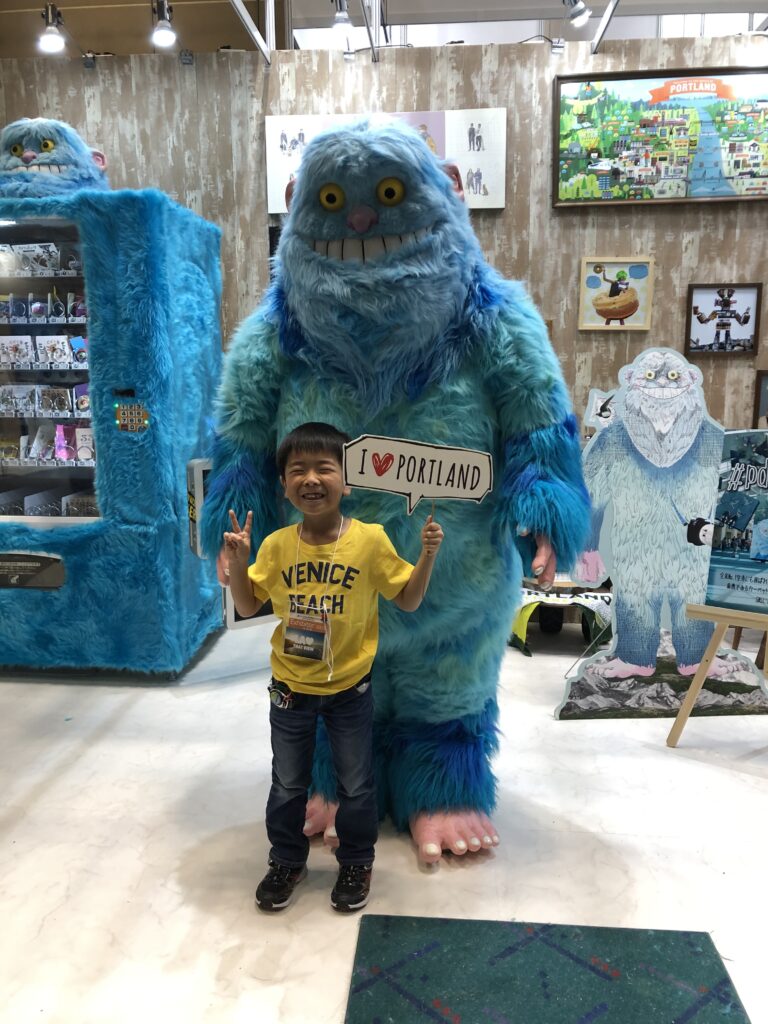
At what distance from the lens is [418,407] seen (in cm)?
170

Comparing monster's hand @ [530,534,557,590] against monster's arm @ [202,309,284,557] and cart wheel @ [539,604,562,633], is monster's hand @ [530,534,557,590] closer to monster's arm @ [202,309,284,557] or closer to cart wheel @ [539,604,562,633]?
monster's arm @ [202,309,284,557]

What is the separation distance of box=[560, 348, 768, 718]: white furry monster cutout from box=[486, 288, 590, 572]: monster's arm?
85 cm

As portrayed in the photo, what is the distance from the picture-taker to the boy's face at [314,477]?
150 cm

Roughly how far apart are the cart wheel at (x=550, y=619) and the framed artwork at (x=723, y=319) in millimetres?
1394

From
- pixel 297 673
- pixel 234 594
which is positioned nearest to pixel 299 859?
pixel 297 673

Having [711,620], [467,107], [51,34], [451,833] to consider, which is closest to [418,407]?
[451,833]

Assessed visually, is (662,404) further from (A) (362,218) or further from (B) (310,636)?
(B) (310,636)

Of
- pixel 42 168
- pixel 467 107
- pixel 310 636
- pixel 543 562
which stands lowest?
pixel 310 636

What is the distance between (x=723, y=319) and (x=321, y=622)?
288 centimetres

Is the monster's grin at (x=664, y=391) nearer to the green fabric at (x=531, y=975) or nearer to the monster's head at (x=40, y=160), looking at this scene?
the green fabric at (x=531, y=975)

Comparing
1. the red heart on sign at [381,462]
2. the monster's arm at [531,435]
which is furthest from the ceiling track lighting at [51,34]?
the red heart on sign at [381,462]

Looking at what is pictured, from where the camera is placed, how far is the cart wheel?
347 centimetres

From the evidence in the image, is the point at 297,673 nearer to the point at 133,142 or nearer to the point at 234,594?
the point at 234,594

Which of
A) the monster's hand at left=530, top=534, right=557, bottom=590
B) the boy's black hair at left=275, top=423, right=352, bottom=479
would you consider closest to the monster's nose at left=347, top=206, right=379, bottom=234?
the boy's black hair at left=275, top=423, right=352, bottom=479
